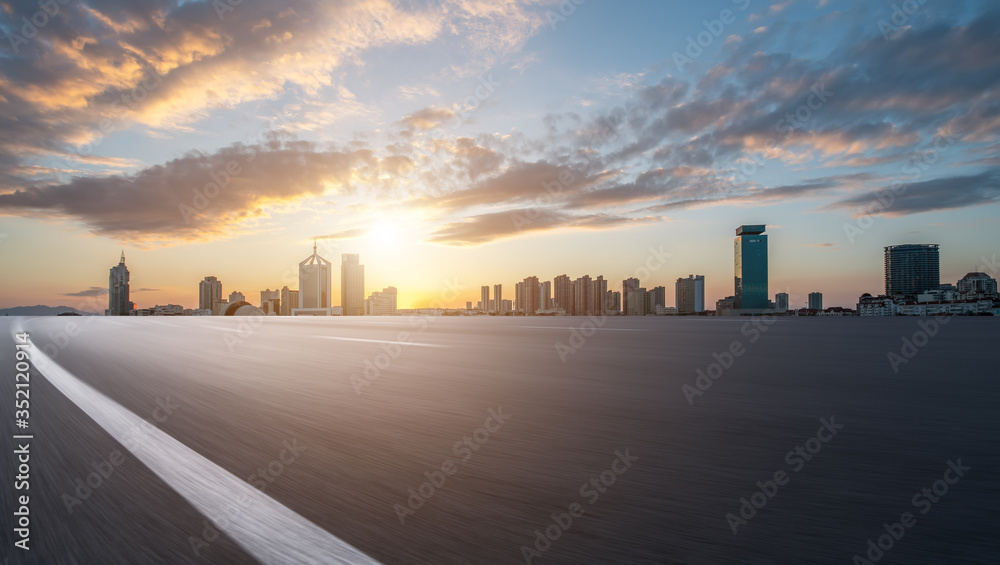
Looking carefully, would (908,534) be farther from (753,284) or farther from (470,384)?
(753,284)

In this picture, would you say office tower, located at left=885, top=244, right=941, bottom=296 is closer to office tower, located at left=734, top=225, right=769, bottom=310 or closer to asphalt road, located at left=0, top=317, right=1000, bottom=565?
office tower, located at left=734, top=225, right=769, bottom=310

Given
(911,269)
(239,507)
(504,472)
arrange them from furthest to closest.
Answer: (911,269) < (504,472) < (239,507)

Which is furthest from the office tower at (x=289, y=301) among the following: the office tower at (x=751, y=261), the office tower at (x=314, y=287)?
the office tower at (x=751, y=261)

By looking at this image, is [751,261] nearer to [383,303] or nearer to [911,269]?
[911,269]

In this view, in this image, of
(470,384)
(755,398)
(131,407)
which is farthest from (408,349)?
(755,398)

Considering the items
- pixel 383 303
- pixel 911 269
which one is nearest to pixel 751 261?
pixel 911 269

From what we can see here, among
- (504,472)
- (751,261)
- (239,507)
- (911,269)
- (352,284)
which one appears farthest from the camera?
(352,284)

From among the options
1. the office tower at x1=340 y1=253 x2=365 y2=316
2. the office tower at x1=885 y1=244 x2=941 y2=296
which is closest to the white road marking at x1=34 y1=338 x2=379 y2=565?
the office tower at x1=885 y1=244 x2=941 y2=296
